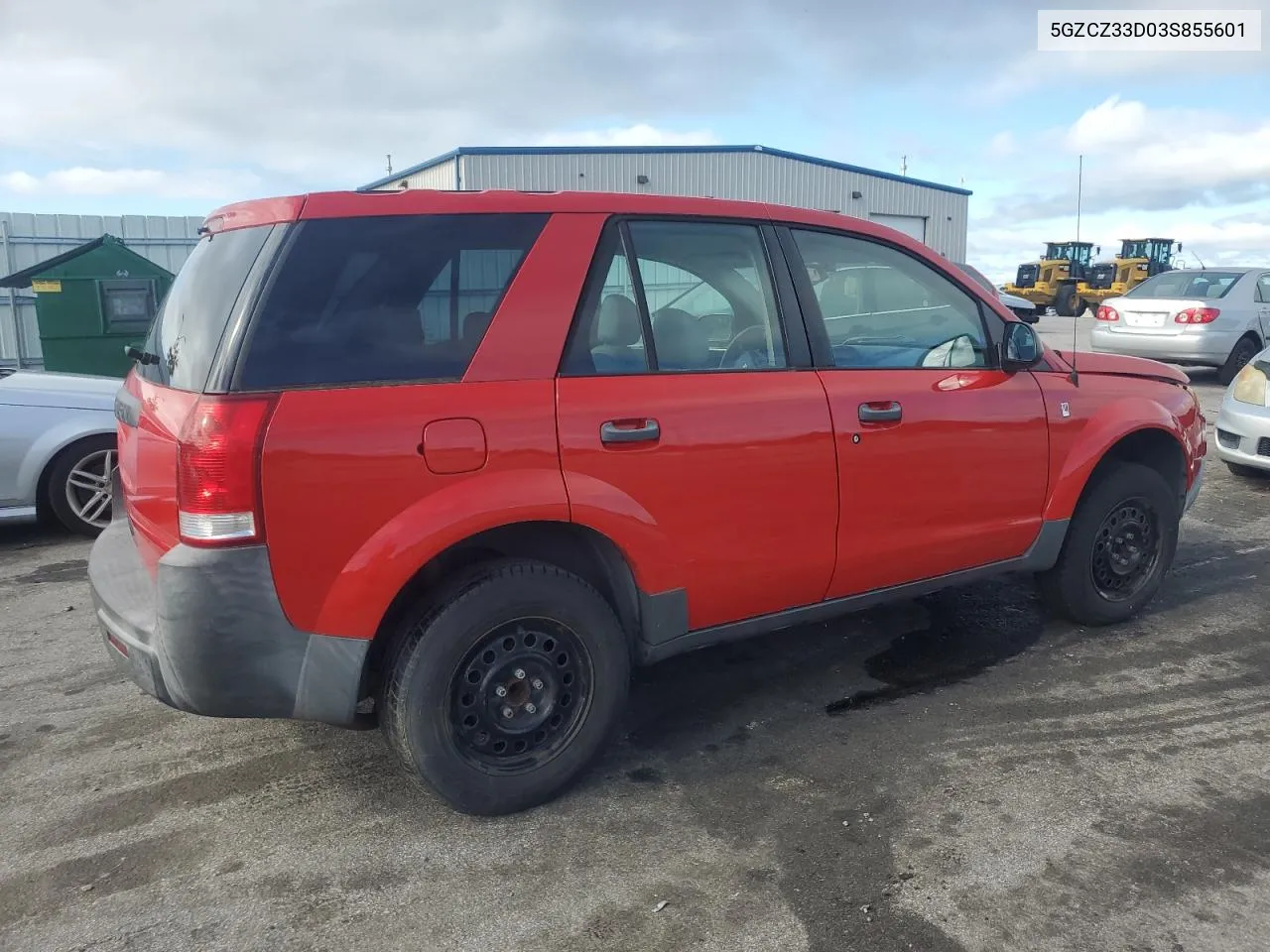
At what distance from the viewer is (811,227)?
3.55m

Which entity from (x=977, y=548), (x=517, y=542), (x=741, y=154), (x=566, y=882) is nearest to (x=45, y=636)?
(x=517, y=542)

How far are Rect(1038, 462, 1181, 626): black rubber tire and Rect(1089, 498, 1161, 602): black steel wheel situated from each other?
24 millimetres

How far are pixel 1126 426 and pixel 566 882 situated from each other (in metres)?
3.04

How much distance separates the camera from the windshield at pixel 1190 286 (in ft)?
41.5

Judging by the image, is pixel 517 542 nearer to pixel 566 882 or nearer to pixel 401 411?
pixel 401 411

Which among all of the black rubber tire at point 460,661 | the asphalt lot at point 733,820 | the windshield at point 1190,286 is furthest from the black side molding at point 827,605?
the windshield at point 1190,286

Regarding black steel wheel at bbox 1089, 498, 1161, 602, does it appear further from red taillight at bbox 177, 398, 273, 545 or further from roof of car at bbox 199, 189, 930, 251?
red taillight at bbox 177, 398, 273, 545

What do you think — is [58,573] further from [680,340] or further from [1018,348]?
[1018,348]

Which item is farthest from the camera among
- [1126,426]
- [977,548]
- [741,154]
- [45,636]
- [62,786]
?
[741,154]

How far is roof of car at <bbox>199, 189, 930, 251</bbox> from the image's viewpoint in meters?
2.74

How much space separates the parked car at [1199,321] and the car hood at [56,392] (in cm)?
1133

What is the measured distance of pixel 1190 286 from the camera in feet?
42.4

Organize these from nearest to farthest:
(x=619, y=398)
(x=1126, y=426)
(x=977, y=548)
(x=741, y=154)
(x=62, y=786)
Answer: (x=619, y=398) < (x=62, y=786) < (x=977, y=548) < (x=1126, y=426) < (x=741, y=154)

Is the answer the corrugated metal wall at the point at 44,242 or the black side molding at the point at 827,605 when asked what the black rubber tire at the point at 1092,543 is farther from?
the corrugated metal wall at the point at 44,242
